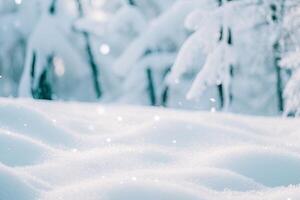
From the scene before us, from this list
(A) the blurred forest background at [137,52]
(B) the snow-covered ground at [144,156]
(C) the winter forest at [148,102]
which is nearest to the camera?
(B) the snow-covered ground at [144,156]

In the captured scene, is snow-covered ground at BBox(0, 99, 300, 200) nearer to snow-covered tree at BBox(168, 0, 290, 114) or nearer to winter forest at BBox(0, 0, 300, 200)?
winter forest at BBox(0, 0, 300, 200)

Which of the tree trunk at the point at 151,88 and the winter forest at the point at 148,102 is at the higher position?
the winter forest at the point at 148,102

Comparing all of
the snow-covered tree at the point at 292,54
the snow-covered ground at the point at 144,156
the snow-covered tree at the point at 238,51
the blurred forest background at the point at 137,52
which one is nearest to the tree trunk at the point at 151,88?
the blurred forest background at the point at 137,52

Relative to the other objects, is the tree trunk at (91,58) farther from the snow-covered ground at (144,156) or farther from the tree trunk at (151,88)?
the snow-covered ground at (144,156)

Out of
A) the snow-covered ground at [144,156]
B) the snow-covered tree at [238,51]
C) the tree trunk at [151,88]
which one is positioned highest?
the snow-covered ground at [144,156]

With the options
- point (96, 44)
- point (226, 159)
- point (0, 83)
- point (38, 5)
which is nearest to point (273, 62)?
point (96, 44)

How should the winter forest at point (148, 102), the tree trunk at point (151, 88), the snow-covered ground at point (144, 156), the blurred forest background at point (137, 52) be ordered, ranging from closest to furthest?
the snow-covered ground at point (144, 156) < the winter forest at point (148, 102) < the blurred forest background at point (137, 52) < the tree trunk at point (151, 88)

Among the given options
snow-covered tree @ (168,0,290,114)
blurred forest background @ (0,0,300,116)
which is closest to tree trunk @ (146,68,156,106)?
blurred forest background @ (0,0,300,116)

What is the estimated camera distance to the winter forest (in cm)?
222

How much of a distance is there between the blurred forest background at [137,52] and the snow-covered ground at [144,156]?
4168mm

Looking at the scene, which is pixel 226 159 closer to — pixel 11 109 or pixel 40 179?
pixel 40 179

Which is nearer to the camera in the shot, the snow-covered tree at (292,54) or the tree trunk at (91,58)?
the snow-covered tree at (292,54)

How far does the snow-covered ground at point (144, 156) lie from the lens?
2.08 meters

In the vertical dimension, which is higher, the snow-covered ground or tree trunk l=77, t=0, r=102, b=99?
the snow-covered ground
